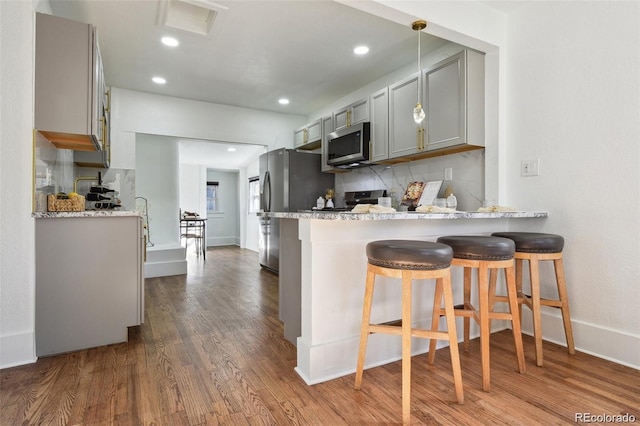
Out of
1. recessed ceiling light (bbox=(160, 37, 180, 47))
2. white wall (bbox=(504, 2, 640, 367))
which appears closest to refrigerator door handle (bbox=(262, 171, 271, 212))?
recessed ceiling light (bbox=(160, 37, 180, 47))

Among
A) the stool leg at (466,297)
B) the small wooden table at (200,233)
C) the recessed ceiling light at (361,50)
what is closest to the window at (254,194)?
the small wooden table at (200,233)

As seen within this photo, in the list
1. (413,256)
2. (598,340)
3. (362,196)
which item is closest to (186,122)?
(362,196)

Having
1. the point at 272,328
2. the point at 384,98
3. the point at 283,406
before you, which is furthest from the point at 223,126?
the point at 283,406

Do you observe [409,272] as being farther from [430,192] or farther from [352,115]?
[352,115]

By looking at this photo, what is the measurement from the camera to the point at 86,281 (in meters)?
2.09

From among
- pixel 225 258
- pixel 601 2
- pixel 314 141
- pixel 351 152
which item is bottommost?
pixel 225 258

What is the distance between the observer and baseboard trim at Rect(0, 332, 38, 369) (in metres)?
1.83

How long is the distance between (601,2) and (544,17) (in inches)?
13.6

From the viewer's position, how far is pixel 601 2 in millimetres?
2045

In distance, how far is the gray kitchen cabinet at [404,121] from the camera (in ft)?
9.64

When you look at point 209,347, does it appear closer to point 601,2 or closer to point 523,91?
point 523,91

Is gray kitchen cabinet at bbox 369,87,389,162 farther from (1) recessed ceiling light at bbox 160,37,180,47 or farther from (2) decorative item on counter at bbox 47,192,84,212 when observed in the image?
(2) decorative item on counter at bbox 47,192,84,212

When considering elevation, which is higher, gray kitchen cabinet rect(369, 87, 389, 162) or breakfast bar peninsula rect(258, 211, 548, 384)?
gray kitchen cabinet rect(369, 87, 389, 162)

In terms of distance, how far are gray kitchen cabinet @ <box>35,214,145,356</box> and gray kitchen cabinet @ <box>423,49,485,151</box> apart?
7.88 feet
